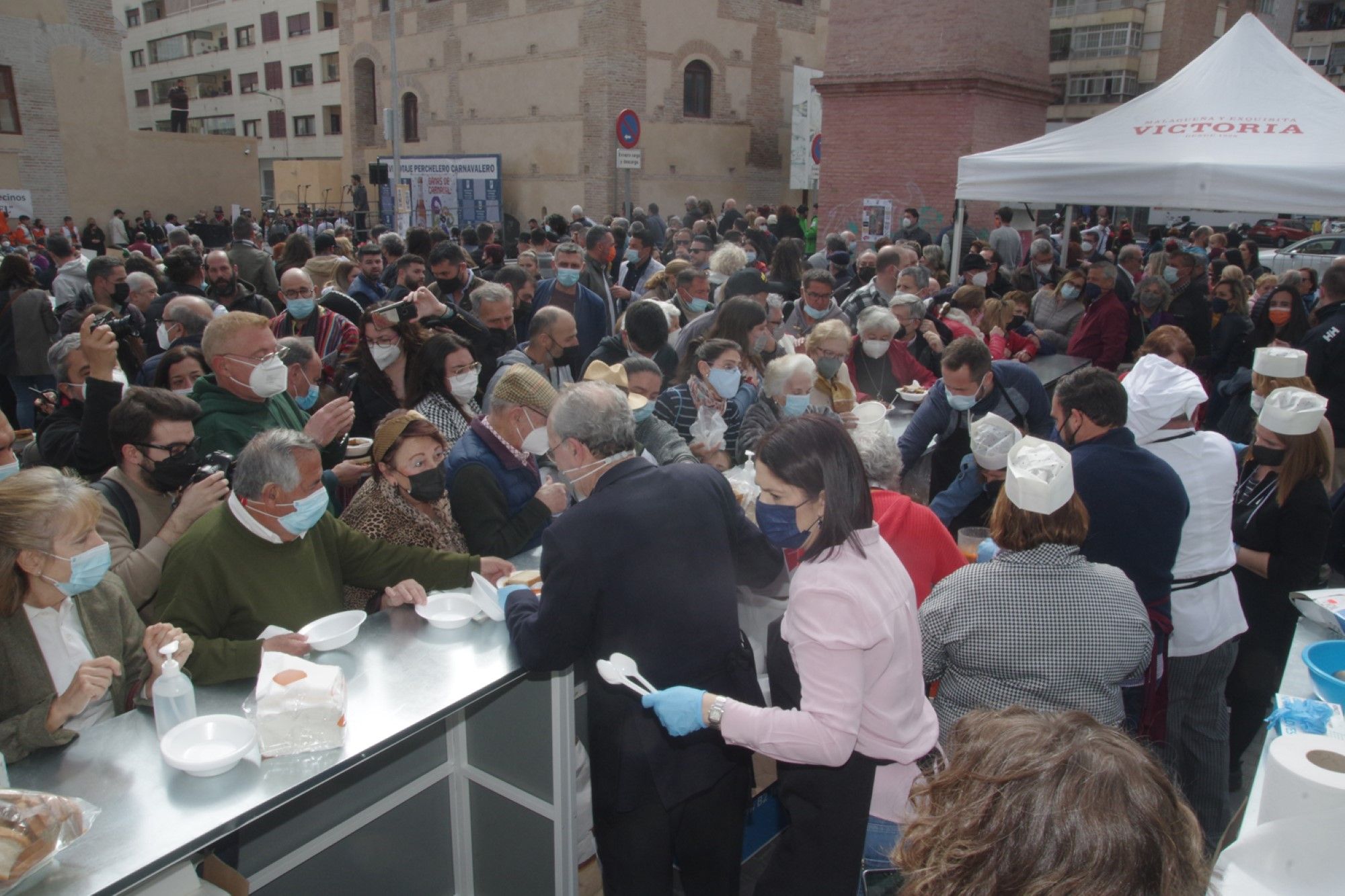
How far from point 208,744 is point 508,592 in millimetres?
919

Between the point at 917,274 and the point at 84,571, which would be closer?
the point at 84,571

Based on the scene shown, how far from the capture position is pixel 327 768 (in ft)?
6.95

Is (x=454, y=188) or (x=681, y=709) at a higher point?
(x=454, y=188)

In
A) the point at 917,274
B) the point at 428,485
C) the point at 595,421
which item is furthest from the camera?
the point at 917,274

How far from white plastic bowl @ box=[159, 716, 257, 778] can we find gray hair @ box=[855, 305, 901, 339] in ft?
14.4

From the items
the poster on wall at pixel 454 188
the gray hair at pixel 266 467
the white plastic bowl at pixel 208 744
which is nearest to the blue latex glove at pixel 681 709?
the white plastic bowl at pixel 208 744

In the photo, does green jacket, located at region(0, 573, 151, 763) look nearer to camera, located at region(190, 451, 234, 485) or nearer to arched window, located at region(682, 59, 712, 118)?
camera, located at region(190, 451, 234, 485)

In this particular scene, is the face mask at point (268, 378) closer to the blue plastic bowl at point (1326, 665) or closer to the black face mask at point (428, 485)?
the black face mask at point (428, 485)

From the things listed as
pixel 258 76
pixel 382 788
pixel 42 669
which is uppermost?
pixel 258 76

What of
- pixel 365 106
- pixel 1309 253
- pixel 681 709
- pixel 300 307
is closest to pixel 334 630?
pixel 681 709

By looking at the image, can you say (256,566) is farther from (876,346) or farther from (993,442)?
(876,346)

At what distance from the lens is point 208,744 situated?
215cm

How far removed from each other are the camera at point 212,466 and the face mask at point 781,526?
1.84 meters

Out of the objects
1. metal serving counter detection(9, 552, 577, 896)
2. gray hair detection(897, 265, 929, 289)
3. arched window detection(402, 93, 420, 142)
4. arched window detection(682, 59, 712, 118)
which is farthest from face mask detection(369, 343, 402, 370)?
arched window detection(402, 93, 420, 142)
